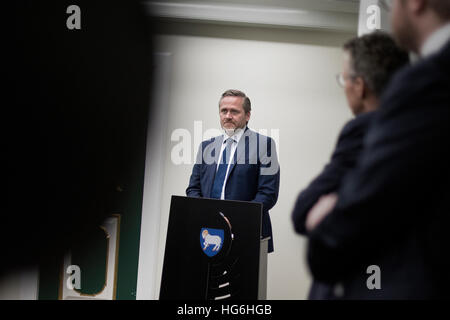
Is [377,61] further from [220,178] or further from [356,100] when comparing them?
[220,178]

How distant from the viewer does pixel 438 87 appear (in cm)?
46

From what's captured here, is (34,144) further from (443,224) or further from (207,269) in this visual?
(207,269)

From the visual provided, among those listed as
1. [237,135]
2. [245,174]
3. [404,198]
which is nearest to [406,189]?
[404,198]

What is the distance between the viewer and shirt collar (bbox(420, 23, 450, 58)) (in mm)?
503

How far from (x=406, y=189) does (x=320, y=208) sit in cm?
22

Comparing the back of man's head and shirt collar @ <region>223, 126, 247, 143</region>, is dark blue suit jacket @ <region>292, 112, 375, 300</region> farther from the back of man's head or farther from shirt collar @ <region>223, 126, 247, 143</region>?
shirt collar @ <region>223, 126, 247, 143</region>

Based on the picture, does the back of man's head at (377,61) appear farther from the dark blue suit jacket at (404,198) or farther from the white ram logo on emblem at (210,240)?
the white ram logo on emblem at (210,240)

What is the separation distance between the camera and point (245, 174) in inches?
71.2

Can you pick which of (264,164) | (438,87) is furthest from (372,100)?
(264,164)

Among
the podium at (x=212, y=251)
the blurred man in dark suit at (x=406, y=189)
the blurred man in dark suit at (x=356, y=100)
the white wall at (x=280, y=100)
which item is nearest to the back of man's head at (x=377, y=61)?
the blurred man in dark suit at (x=356, y=100)

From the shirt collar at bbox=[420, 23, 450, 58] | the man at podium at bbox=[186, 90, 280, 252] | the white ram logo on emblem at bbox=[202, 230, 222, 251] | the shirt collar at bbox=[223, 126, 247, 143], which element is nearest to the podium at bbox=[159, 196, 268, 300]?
the white ram logo on emblem at bbox=[202, 230, 222, 251]

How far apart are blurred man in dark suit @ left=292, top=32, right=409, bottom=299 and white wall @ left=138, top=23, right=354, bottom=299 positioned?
161cm

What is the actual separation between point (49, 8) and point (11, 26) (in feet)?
0.07

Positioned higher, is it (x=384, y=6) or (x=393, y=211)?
(x=384, y=6)
